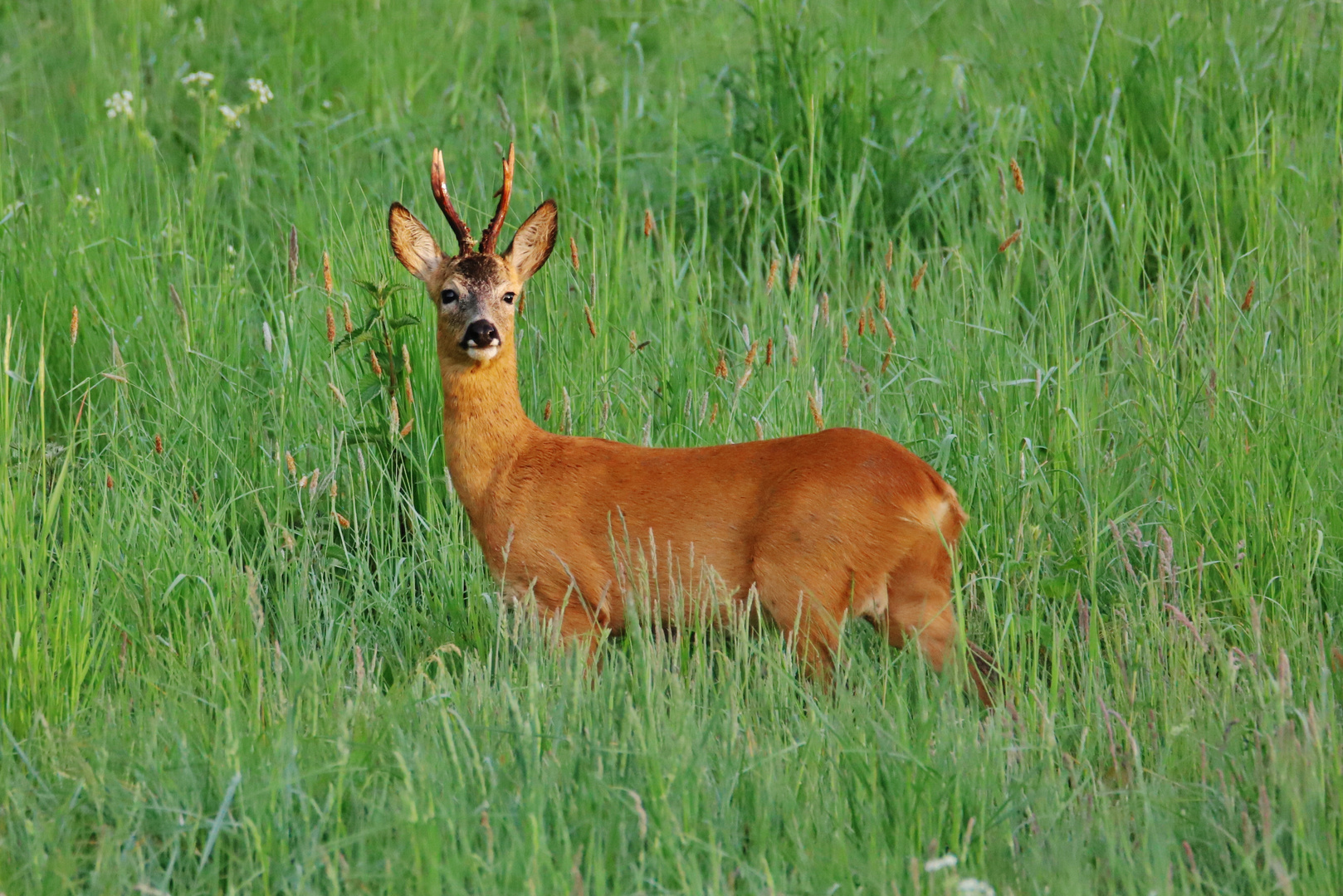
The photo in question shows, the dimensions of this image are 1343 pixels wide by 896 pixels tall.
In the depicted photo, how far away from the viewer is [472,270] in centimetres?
402

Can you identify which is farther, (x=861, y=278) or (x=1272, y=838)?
(x=861, y=278)

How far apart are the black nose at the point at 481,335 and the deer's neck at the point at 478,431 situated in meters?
0.17

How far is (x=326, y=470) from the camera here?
4.29 meters

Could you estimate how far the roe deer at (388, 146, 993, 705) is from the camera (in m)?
3.59

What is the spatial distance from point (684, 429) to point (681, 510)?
2.74 feet

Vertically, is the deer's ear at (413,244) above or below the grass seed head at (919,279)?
above

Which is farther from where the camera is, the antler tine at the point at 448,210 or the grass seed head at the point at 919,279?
the grass seed head at the point at 919,279

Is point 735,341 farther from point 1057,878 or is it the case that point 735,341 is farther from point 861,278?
point 1057,878

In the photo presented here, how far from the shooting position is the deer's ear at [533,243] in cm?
416

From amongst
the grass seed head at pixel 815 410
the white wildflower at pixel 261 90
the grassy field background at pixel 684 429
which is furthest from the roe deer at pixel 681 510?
the white wildflower at pixel 261 90

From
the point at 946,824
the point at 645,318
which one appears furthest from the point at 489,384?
the point at 946,824

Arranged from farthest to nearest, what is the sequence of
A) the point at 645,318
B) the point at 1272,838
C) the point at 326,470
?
the point at 645,318, the point at 326,470, the point at 1272,838

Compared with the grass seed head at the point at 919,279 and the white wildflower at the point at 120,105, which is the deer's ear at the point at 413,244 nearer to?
the grass seed head at the point at 919,279

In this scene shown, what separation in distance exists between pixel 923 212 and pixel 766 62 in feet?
2.93
